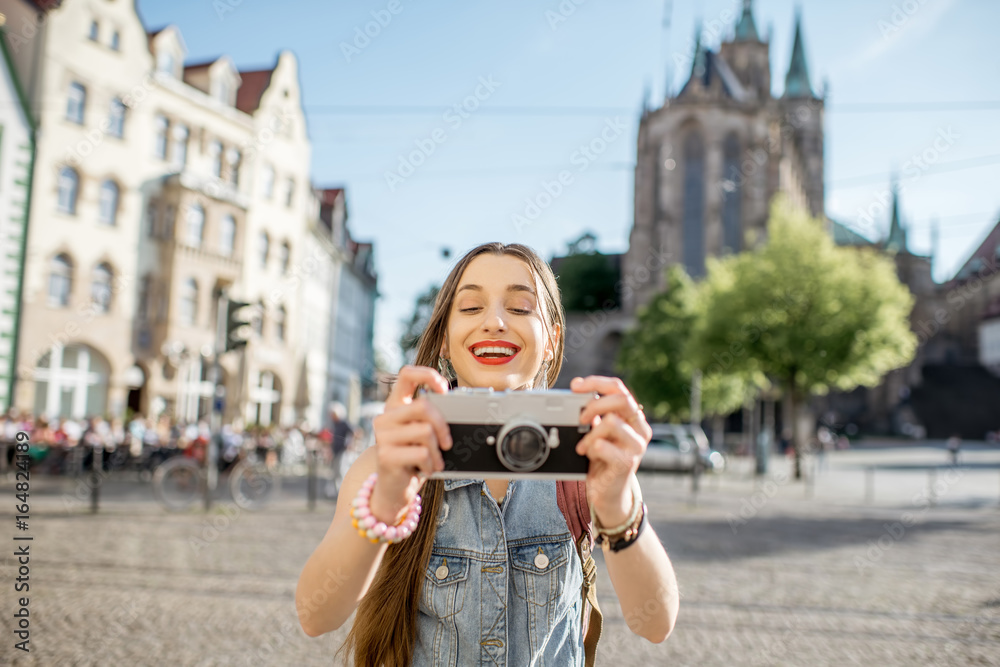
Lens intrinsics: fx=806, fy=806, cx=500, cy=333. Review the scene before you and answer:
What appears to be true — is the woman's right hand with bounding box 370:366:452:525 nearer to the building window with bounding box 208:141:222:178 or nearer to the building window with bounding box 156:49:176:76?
the building window with bounding box 156:49:176:76

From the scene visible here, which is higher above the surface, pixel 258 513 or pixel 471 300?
pixel 471 300

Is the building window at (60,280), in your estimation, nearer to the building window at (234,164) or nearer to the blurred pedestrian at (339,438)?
the building window at (234,164)

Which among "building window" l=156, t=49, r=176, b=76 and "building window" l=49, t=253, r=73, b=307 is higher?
"building window" l=156, t=49, r=176, b=76

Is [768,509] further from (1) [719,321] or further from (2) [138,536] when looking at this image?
(1) [719,321]

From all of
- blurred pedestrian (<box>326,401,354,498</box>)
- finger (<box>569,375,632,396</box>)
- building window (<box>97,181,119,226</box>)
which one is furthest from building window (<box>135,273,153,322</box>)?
finger (<box>569,375,632,396</box>)

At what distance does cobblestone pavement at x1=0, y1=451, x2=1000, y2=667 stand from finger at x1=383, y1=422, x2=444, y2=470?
418cm

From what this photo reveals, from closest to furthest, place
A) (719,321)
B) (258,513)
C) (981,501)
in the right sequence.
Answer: (258,513), (981,501), (719,321)

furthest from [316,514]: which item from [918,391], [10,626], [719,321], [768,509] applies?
[918,391]

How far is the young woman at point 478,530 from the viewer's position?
160 cm

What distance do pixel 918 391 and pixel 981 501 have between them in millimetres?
65844

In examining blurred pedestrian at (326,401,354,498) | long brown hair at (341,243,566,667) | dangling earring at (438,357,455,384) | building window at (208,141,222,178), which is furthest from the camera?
building window at (208,141,222,178)

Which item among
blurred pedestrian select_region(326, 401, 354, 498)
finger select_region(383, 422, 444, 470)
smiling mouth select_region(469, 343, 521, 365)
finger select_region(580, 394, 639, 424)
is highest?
smiling mouth select_region(469, 343, 521, 365)

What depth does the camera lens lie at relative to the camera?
1568 mm

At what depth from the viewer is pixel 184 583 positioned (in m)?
7.38
